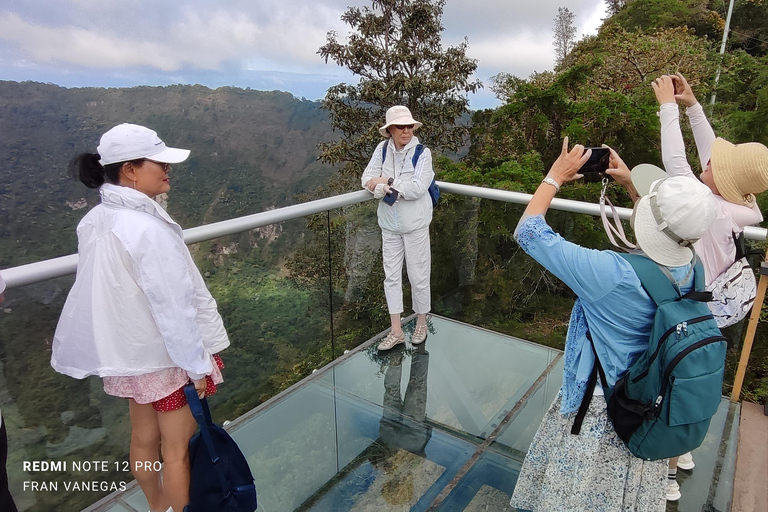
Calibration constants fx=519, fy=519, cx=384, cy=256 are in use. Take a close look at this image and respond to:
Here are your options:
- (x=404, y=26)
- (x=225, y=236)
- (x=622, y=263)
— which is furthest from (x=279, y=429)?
(x=404, y=26)

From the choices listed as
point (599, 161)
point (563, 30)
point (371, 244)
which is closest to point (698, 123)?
point (599, 161)

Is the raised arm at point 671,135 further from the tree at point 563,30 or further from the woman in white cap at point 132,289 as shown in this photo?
the tree at point 563,30

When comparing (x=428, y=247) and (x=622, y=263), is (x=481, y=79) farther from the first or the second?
(x=622, y=263)

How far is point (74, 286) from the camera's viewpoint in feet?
4.90

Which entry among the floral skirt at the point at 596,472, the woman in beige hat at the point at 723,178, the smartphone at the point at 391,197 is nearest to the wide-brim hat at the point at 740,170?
the woman in beige hat at the point at 723,178

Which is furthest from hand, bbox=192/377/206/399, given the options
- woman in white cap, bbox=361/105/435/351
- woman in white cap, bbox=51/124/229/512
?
woman in white cap, bbox=361/105/435/351

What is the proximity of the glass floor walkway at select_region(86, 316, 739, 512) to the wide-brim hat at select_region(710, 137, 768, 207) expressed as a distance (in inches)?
48.3

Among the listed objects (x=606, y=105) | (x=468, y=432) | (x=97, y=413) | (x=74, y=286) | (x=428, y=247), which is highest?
(x=606, y=105)

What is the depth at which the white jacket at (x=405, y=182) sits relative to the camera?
2.98 meters

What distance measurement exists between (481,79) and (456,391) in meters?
10.6

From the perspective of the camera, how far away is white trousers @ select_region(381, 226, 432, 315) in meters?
3.15

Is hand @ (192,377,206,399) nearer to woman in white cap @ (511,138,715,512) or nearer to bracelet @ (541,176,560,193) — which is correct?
woman in white cap @ (511,138,715,512)

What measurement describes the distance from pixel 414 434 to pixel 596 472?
1.10m

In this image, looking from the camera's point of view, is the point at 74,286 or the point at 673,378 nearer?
the point at 673,378
